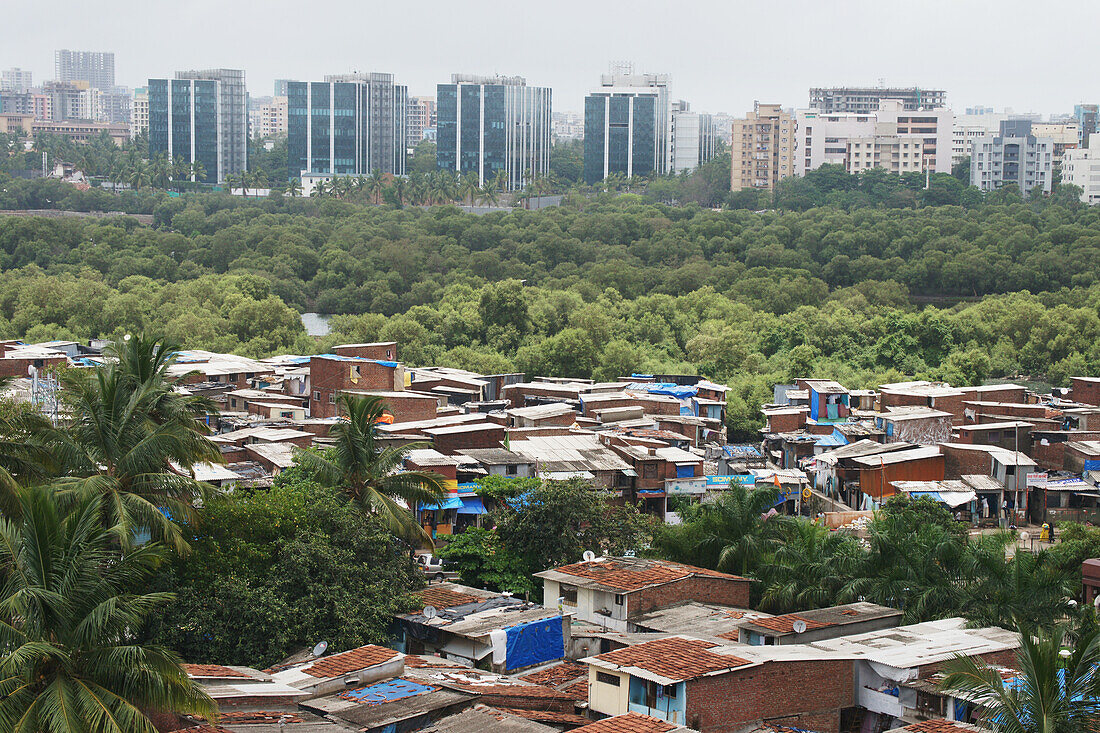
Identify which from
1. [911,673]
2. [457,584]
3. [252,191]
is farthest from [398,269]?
[911,673]

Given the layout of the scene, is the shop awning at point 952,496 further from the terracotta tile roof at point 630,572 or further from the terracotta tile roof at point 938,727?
the terracotta tile roof at point 938,727

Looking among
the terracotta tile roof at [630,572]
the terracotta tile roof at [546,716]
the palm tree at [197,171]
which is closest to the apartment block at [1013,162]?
the palm tree at [197,171]

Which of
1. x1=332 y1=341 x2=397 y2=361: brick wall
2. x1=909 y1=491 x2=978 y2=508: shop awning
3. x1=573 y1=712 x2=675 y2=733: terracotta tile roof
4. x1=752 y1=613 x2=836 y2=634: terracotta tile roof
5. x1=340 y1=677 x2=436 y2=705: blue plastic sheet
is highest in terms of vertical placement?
x1=332 y1=341 x2=397 y2=361: brick wall

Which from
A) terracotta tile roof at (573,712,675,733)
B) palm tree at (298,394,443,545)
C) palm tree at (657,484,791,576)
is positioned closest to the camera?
terracotta tile roof at (573,712,675,733)

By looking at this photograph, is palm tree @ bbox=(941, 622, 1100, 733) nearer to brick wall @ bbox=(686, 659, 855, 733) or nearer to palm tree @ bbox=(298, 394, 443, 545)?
brick wall @ bbox=(686, 659, 855, 733)

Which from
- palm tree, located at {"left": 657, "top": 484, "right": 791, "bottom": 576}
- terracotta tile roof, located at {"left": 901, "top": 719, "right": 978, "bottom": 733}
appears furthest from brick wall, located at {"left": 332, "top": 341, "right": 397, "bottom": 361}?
terracotta tile roof, located at {"left": 901, "top": 719, "right": 978, "bottom": 733}

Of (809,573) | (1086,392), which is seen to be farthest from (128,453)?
(1086,392)
